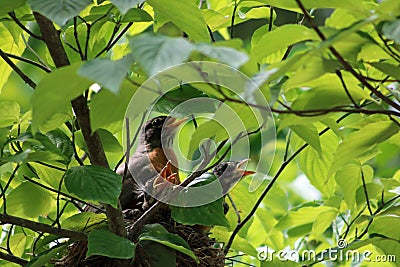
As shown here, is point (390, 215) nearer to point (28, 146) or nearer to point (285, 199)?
point (28, 146)

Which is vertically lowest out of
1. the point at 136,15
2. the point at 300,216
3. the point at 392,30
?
the point at 300,216

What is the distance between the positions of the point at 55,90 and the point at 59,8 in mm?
133

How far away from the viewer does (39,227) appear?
2.92 feet

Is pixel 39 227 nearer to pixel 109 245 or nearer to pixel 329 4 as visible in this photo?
pixel 109 245

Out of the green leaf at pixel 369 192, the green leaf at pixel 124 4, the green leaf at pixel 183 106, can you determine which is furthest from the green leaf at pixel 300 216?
the green leaf at pixel 124 4

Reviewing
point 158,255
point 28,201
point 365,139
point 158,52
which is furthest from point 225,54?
point 28,201

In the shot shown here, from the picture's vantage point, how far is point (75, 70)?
581 millimetres

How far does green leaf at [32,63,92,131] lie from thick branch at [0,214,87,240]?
0.30 metres

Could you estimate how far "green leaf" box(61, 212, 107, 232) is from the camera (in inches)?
40.2

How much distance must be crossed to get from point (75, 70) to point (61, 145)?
399mm

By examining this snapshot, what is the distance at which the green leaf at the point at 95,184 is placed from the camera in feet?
2.80

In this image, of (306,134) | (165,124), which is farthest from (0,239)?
(306,134)

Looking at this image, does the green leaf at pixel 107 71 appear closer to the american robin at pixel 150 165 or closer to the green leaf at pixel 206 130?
the green leaf at pixel 206 130

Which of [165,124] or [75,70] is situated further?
[165,124]
